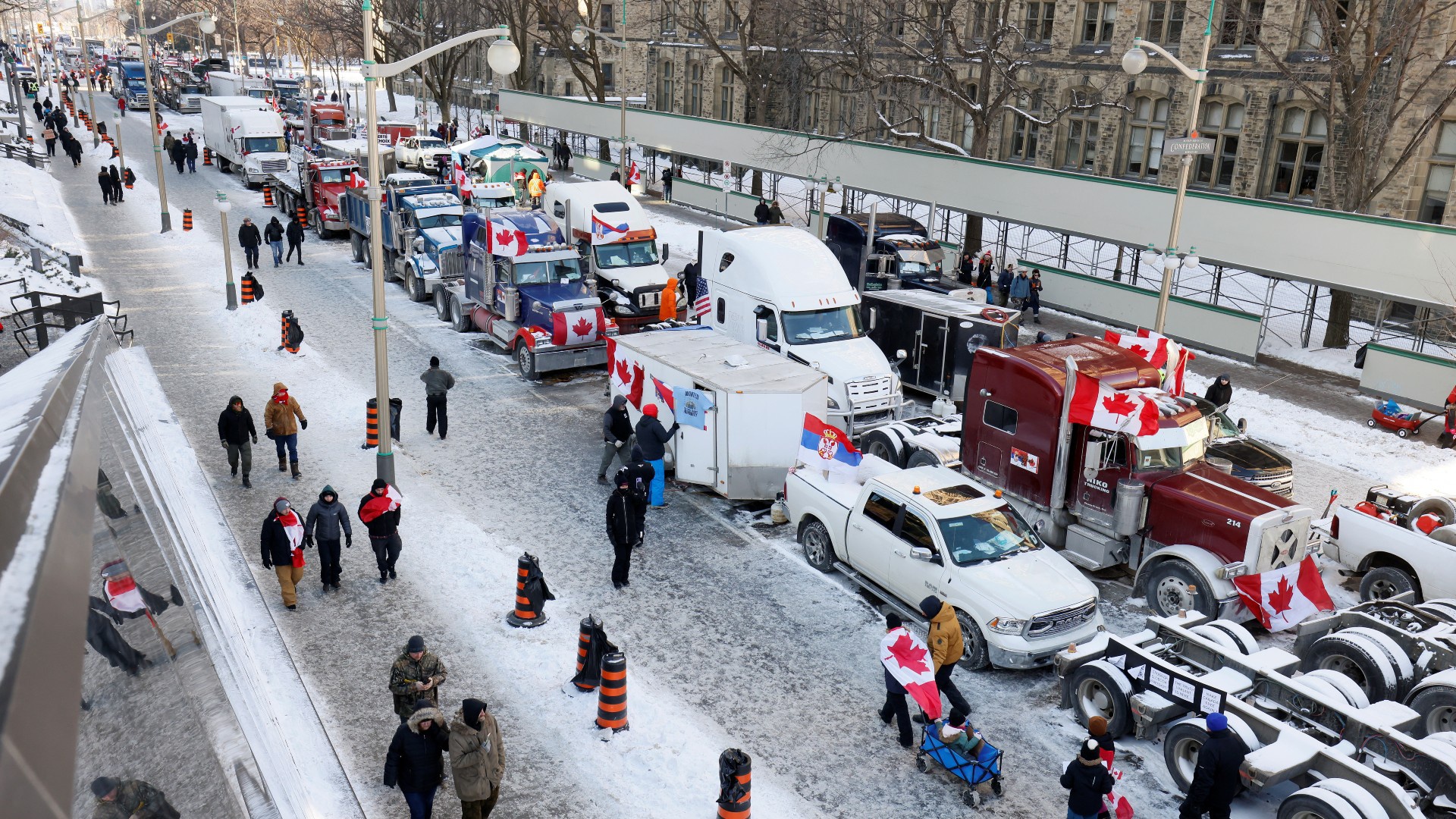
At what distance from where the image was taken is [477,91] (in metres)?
88.1

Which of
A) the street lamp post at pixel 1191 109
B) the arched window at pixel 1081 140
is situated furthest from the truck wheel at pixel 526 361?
the arched window at pixel 1081 140

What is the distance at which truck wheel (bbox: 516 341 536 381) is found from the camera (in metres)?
22.3

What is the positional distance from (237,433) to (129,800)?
14.5 m

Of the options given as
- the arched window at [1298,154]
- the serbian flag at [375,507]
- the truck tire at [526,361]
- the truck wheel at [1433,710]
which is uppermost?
the arched window at [1298,154]

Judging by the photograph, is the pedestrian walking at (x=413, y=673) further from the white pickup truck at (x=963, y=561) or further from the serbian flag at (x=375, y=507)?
the white pickup truck at (x=963, y=561)

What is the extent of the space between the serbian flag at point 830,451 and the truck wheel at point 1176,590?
4163 mm

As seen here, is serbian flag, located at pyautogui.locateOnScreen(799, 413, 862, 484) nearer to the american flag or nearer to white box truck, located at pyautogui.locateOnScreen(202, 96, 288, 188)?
the american flag

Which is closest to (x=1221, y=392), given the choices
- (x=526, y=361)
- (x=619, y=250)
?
(x=526, y=361)

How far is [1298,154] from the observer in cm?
3525

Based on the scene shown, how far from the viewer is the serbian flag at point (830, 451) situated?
49.5 feet

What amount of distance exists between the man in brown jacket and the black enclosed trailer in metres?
13.4

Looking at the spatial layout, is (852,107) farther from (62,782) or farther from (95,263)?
(62,782)

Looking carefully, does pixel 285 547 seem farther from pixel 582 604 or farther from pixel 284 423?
pixel 284 423

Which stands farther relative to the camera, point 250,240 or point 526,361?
point 250,240
